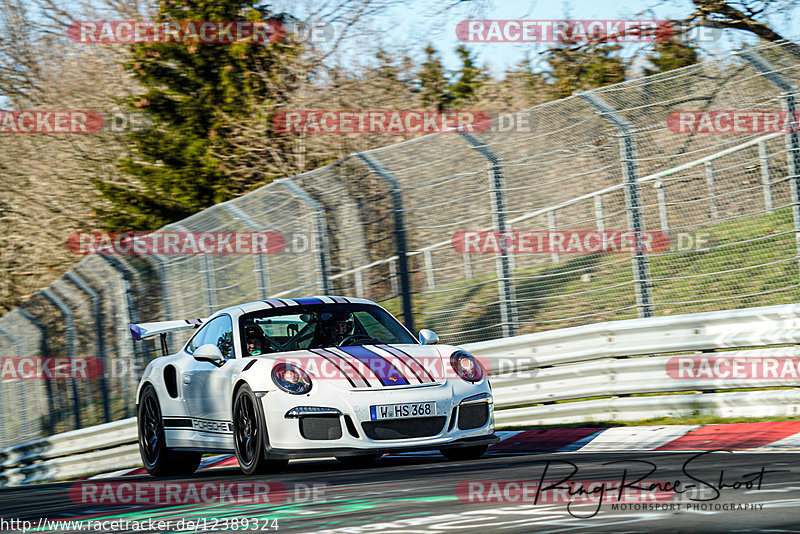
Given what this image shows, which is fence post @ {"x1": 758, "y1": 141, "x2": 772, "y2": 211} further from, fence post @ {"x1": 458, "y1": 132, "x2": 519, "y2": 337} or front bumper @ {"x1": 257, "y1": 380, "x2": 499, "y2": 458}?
front bumper @ {"x1": 257, "y1": 380, "x2": 499, "y2": 458}

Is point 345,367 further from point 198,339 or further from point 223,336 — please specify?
point 198,339

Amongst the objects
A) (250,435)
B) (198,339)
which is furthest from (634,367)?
(198,339)

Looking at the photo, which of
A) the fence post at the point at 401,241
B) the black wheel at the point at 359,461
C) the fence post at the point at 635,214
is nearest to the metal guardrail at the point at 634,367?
the fence post at the point at 635,214

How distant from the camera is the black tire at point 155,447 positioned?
9.55 m

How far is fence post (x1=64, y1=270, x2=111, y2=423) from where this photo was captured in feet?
48.1

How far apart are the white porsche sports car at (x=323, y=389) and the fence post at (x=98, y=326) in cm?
584

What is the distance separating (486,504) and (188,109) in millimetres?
21211

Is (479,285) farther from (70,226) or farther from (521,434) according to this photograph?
(70,226)

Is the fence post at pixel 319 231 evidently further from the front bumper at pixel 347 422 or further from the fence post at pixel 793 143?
the fence post at pixel 793 143

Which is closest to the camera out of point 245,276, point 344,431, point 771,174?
point 344,431

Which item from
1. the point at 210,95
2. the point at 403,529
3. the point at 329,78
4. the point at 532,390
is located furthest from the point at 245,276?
the point at 210,95

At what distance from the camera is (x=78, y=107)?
2778 centimetres

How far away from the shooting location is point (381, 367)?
24.9 feet

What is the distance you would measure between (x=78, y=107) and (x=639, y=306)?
843 inches
